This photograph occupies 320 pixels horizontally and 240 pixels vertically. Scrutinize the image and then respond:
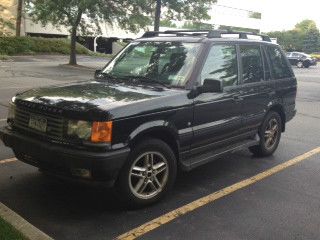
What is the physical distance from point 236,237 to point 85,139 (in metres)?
1.68

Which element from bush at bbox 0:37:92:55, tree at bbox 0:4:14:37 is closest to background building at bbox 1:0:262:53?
bush at bbox 0:37:92:55

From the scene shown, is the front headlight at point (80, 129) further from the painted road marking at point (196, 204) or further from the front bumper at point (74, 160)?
the painted road marking at point (196, 204)

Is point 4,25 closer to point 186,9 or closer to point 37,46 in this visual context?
point 186,9

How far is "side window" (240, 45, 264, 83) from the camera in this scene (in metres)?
5.90

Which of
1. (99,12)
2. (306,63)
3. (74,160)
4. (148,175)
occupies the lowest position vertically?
(148,175)

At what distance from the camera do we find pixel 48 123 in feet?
13.9

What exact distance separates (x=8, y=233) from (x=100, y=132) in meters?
1.17

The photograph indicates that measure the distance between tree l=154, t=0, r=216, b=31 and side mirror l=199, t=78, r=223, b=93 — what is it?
19.8m

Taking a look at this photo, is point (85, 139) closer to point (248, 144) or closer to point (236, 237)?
point (236, 237)

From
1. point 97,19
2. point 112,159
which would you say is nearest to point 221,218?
point 112,159

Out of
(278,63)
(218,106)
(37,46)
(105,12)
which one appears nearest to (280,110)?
(278,63)

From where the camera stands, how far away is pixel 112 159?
397cm

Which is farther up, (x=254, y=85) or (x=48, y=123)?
(x=254, y=85)

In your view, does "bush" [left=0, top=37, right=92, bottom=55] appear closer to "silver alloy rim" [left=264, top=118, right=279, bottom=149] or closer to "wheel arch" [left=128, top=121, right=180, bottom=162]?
"silver alloy rim" [left=264, top=118, right=279, bottom=149]
